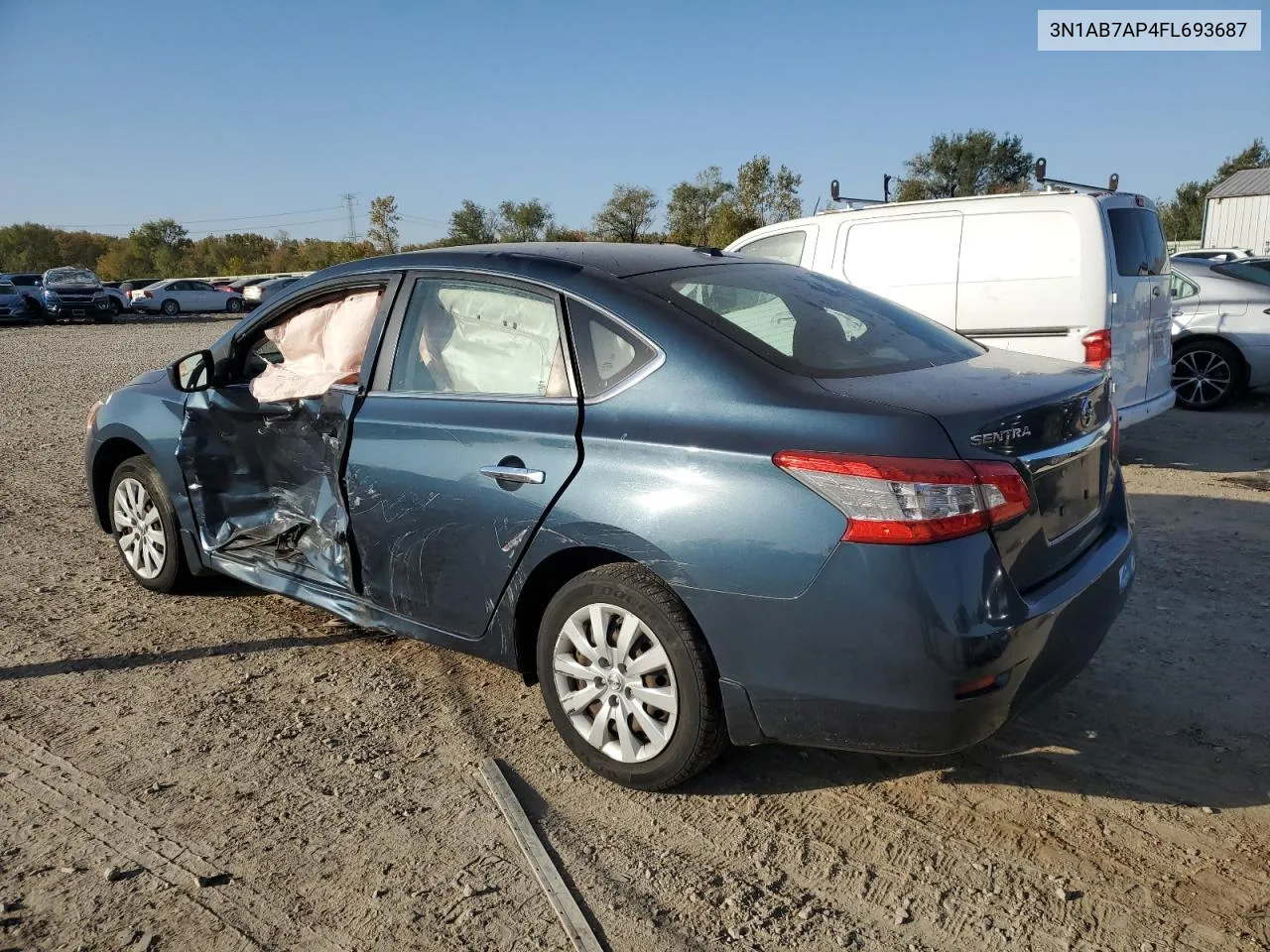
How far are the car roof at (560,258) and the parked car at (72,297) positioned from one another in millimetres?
34771

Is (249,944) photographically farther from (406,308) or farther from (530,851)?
(406,308)

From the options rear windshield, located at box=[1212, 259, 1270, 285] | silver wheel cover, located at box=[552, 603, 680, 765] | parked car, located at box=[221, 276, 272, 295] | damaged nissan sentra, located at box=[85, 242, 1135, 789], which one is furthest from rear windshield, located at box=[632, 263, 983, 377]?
parked car, located at box=[221, 276, 272, 295]

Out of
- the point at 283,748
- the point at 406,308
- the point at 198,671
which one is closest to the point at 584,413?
the point at 406,308

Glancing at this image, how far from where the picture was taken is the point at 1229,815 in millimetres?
3049

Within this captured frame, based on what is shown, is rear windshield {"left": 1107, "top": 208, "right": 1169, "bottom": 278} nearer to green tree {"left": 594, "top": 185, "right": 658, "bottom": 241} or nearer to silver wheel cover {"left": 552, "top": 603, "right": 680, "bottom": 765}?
silver wheel cover {"left": 552, "top": 603, "right": 680, "bottom": 765}

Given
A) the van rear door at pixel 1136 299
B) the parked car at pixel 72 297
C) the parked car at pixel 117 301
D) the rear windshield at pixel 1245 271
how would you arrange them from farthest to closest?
the parked car at pixel 117 301, the parked car at pixel 72 297, the rear windshield at pixel 1245 271, the van rear door at pixel 1136 299

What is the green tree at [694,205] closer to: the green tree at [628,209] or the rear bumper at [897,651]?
the green tree at [628,209]

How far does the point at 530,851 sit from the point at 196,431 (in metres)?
2.75

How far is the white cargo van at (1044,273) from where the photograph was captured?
7012mm

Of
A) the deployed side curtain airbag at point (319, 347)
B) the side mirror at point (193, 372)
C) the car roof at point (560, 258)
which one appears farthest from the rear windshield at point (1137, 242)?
the side mirror at point (193, 372)

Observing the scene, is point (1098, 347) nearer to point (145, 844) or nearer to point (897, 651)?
point (897, 651)

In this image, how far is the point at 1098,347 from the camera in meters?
6.95

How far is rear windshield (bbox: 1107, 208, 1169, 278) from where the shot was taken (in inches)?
281

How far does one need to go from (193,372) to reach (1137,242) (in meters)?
6.35
